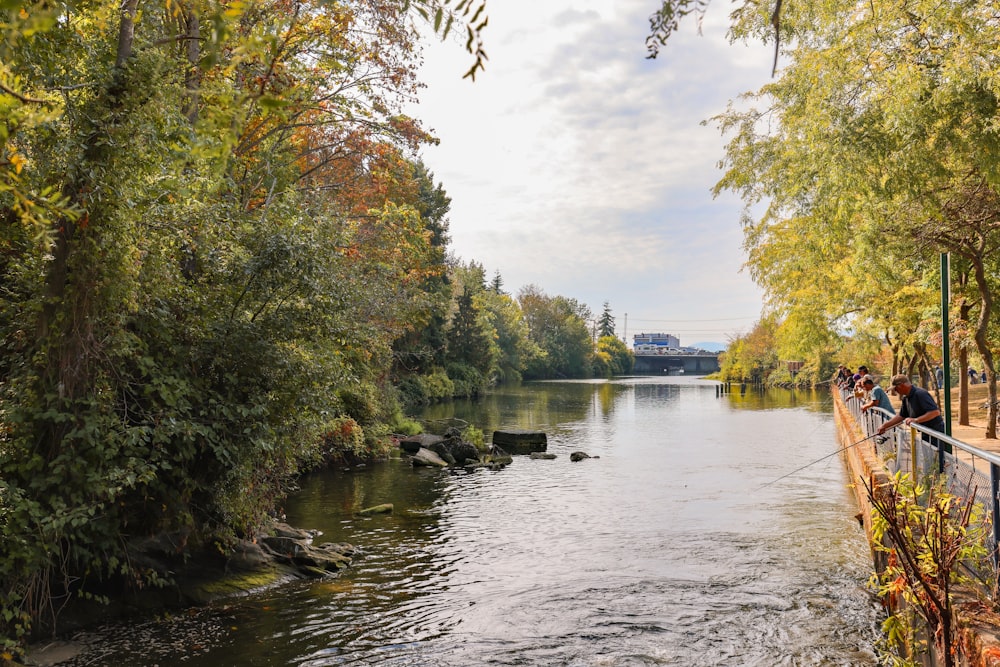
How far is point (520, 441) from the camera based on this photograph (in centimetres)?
2753

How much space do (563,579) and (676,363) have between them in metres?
146

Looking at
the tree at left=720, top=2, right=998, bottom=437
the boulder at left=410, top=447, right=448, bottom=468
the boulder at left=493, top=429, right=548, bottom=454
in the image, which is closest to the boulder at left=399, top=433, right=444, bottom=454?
the boulder at left=410, top=447, right=448, bottom=468

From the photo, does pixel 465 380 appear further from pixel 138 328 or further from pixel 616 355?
pixel 616 355

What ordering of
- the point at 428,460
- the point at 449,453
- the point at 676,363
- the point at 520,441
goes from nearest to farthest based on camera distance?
the point at 428,460, the point at 449,453, the point at 520,441, the point at 676,363

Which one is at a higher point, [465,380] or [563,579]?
[465,380]

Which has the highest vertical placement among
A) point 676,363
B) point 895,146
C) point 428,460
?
point 895,146

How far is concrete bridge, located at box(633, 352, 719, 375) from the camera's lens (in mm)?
150750

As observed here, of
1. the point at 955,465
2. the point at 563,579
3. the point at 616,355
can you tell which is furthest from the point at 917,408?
the point at 616,355

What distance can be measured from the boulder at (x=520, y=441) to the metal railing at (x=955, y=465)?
52.0 ft

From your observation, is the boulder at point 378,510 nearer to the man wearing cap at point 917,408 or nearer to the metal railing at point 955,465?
the metal railing at point 955,465

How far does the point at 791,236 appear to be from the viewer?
29422 mm

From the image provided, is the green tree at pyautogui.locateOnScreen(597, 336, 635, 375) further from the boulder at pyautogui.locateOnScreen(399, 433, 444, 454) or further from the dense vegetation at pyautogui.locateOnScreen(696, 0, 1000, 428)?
the dense vegetation at pyautogui.locateOnScreen(696, 0, 1000, 428)

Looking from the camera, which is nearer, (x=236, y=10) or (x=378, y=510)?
(x=236, y=10)

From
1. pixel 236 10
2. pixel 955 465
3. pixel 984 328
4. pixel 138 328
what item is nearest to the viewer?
pixel 236 10
